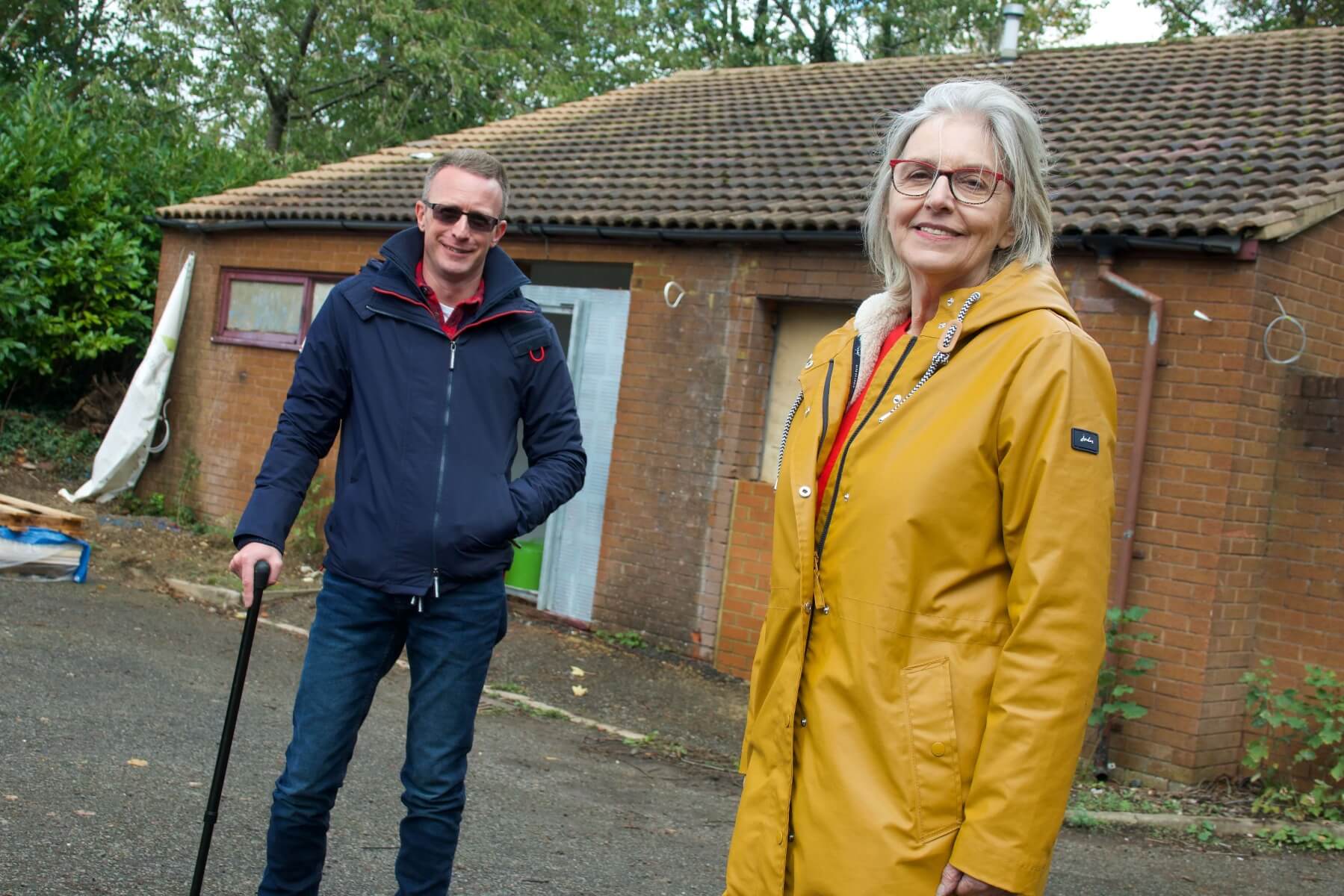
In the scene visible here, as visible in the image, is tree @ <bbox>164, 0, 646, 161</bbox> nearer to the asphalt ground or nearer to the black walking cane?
the asphalt ground

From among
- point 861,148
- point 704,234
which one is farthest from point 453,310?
point 861,148

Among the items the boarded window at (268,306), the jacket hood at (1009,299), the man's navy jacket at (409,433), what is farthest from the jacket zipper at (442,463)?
the boarded window at (268,306)

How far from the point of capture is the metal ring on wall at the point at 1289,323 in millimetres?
7255

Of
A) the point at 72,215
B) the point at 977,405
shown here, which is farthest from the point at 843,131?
the point at 977,405

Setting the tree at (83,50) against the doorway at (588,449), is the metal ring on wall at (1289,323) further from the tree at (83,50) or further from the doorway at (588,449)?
the tree at (83,50)

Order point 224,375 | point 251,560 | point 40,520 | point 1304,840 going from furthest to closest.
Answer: point 224,375, point 40,520, point 1304,840, point 251,560

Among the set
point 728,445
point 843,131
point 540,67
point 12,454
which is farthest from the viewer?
point 540,67

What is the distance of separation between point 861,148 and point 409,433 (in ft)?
27.5

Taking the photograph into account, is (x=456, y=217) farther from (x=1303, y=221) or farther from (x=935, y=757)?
(x=1303, y=221)

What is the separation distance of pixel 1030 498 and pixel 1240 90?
9802 mm

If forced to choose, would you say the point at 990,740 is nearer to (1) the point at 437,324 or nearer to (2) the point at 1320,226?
(1) the point at 437,324

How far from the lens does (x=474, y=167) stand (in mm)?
3531

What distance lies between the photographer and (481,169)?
11.6 ft

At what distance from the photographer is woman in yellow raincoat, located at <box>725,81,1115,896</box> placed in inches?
76.0
